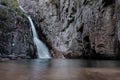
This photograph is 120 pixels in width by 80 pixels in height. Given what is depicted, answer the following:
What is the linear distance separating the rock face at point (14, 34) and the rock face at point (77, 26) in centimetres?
399

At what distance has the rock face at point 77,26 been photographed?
15.5 meters

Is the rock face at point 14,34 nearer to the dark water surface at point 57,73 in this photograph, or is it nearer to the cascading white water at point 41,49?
the cascading white water at point 41,49

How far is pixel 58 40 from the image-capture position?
80.0 feet

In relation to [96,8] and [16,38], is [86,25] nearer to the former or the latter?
[96,8]

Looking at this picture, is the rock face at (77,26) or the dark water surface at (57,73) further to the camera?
the rock face at (77,26)

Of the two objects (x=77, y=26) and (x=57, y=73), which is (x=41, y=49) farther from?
(x=57, y=73)

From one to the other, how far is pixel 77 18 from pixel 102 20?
16.0ft

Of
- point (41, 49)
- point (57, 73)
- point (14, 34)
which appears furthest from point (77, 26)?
point (57, 73)

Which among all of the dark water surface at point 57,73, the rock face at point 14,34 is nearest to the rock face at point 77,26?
the rock face at point 14,34

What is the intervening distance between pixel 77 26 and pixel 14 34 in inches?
224

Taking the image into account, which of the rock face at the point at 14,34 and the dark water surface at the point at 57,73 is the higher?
the rock face at the point at 14,34

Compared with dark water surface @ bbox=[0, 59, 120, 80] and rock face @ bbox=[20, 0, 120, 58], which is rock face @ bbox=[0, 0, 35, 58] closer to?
rock face @ bbox=[20, 0, 120, 58]

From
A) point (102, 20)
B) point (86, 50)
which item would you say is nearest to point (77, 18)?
point (86, 50)

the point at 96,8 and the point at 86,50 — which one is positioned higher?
the point at 96,8
